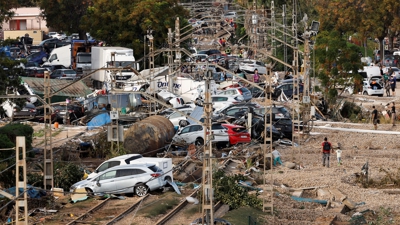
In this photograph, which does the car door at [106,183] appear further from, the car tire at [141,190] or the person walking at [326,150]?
the person walking at [326,150]

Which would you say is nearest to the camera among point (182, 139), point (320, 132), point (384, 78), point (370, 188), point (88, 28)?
point (370, 188)

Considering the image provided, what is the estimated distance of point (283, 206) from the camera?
30.8 metres

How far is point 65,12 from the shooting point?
80.2 meters

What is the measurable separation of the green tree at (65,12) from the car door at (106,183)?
4803cm

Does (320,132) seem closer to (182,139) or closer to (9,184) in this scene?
(182,139)

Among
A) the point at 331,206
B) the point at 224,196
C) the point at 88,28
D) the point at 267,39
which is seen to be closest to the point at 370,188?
the point at 331,206

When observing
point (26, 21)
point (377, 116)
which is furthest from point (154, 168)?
point (26, 21)

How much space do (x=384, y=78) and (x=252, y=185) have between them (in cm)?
3498

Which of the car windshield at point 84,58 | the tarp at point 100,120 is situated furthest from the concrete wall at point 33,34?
the tarp at point 100,120

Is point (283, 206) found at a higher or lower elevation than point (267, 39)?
lower

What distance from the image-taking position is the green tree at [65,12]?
79.6 m

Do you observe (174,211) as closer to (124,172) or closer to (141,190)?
Result: (141,190)

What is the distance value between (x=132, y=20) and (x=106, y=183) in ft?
132

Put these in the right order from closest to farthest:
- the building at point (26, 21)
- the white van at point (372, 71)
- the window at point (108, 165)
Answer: the window at point (108, 165) → the white van at point (372, 71) → the building at point (26, 21)
